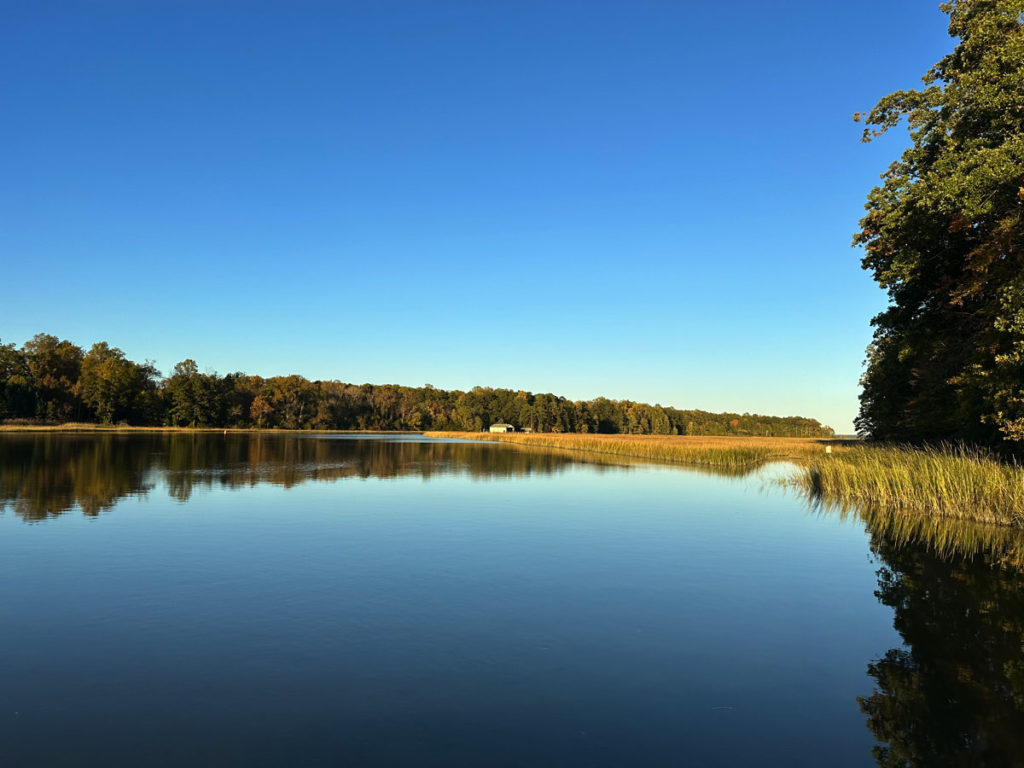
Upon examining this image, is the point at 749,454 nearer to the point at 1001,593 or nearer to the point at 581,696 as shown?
the point at 1001,593

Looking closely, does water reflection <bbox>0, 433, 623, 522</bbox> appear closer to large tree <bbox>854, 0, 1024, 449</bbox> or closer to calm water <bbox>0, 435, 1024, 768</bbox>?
calm water <bbox>0, 435, 1024, 768</bbox>

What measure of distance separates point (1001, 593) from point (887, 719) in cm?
680

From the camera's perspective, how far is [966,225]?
19.5 meters

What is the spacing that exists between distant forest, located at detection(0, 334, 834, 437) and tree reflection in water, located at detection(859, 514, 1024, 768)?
11146cm

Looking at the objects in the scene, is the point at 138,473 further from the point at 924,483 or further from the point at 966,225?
the point at 966,225

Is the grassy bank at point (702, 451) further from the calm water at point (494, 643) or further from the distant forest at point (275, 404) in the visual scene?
the distant forest at point (275, 404)

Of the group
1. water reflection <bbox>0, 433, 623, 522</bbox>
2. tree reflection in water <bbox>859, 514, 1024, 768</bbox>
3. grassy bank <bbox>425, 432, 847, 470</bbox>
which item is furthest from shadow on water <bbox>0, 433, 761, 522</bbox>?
tree reflection in water <bbox>859, 514, 1024, 768</bbox>

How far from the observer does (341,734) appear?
5.88m

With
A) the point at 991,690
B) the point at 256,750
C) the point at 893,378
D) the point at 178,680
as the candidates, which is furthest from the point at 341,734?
the point at 893,378

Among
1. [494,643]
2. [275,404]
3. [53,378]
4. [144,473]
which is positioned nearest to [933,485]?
[494,643]

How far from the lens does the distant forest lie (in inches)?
3861

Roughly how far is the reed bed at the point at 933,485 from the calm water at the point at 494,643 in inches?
90.1

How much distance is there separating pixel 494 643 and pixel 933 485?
18.2 m

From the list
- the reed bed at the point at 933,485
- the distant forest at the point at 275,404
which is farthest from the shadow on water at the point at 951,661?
the distant forest at the point at 275,404
